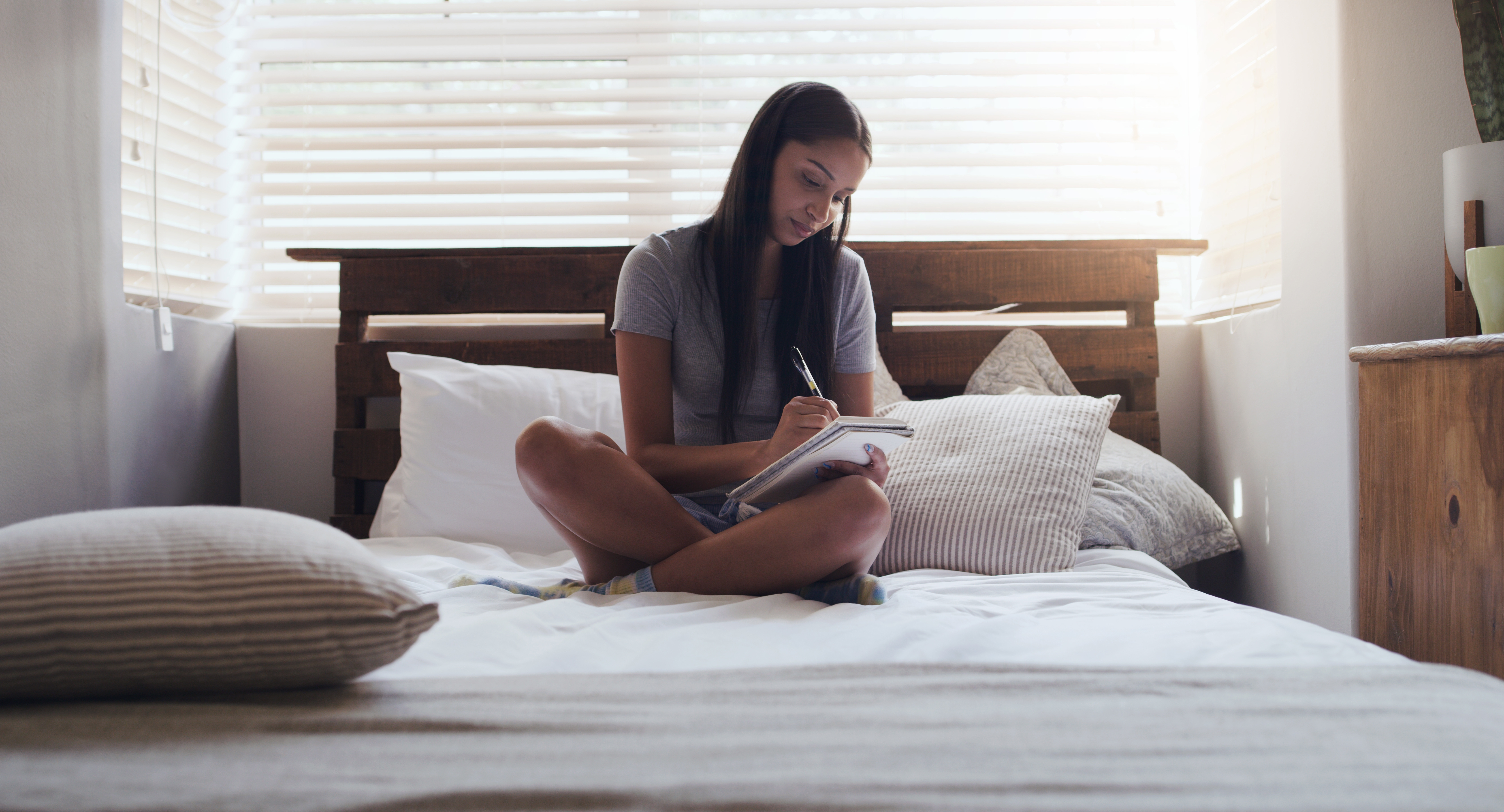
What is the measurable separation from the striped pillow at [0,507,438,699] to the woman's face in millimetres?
905

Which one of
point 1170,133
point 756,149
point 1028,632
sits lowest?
point 1028,632

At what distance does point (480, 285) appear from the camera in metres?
1.95

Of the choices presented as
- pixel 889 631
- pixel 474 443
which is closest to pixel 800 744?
pixel 889 631

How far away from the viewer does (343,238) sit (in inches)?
81.9

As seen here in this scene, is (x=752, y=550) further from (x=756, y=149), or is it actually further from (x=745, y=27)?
(x=745, y=27)

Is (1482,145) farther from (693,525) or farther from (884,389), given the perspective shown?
(693,525)

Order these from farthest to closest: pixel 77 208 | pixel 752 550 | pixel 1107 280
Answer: pixel 1107 280
pixel 77 208
pixel 752 550

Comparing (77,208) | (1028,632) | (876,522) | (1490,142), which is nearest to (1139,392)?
(1490,142)

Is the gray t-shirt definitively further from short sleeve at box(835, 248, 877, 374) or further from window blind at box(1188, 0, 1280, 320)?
window blind at box(1188, 0, 1280, 320)

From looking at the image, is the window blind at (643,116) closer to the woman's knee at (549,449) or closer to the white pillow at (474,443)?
the white pillow at (474,443)

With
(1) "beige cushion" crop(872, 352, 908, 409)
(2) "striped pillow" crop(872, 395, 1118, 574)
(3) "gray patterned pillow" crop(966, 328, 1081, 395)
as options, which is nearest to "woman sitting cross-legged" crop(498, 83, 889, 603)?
(2) "striped pillow" crop(872, 395, 1118, 574)

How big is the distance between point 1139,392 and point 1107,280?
0.26m

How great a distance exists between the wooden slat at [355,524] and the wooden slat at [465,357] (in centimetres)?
27

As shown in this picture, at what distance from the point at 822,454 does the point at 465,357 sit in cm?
113
